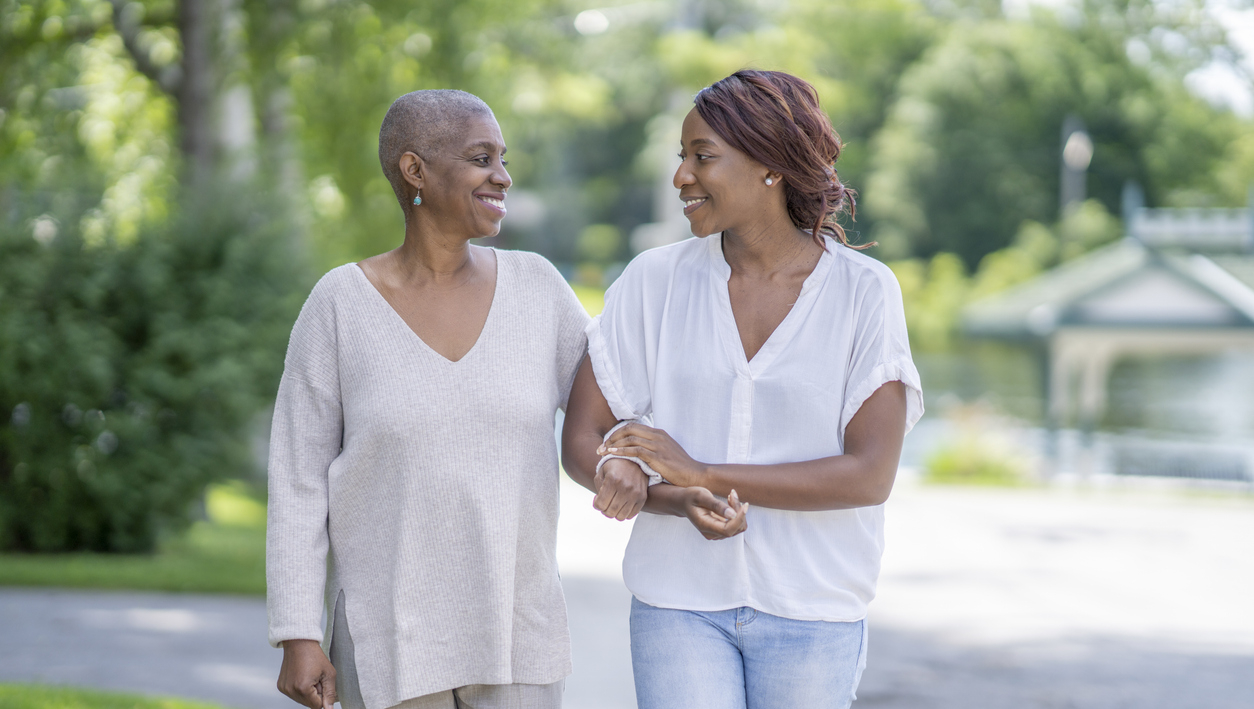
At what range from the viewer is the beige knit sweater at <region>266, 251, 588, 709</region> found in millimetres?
2441

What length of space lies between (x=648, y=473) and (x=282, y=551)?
0.72m

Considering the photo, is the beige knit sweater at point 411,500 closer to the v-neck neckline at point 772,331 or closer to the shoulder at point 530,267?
the shoulder at point 530,267

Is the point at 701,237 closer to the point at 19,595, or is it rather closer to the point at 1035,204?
the point at 19,595

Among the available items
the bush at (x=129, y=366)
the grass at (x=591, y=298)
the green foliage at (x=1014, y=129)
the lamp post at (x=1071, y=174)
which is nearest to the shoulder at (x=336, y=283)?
the bush at (x=129, y=366)

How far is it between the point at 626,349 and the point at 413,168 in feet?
1.81

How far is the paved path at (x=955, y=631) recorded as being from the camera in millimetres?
6203

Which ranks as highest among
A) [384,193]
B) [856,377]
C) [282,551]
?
[384,193]

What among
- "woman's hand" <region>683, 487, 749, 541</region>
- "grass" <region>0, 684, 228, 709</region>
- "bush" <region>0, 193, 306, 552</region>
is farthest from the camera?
"bush" <region>0, 193, 306, 552</region>

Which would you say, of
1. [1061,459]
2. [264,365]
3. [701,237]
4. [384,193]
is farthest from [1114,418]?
[701,237]

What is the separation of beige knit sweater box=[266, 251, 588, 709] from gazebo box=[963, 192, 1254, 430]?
1918 centimetres

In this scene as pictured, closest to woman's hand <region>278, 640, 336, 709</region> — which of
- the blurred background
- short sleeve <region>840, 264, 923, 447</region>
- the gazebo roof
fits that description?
short sleeve <region>840, 264, 923, 447</region>

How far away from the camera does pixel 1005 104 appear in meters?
40.8

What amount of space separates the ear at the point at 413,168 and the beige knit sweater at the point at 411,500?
219mm

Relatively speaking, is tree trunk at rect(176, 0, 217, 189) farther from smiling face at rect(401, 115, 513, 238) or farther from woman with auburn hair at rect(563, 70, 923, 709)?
woman with auburn hair at rect(563, 70, 923, 709)
